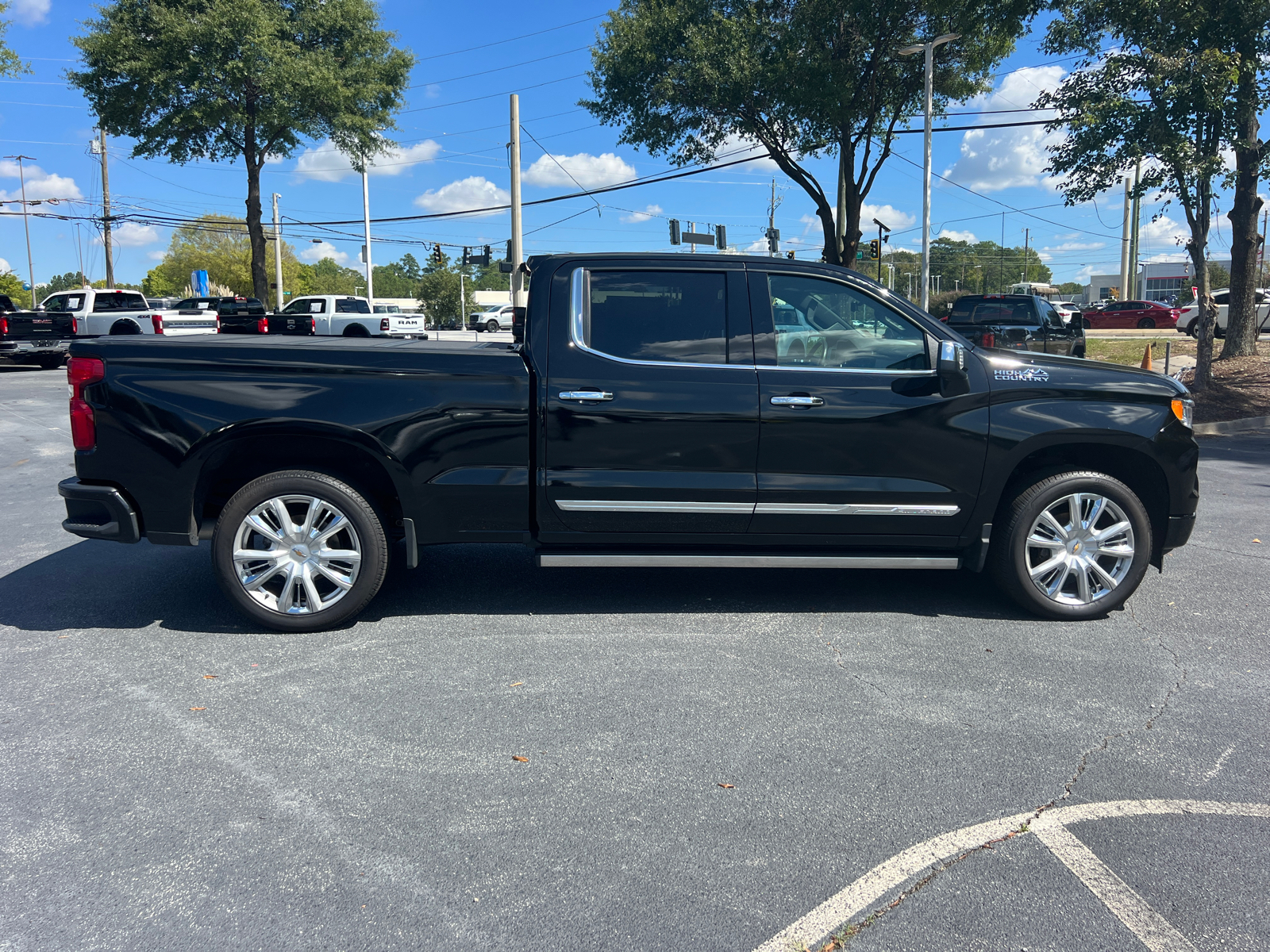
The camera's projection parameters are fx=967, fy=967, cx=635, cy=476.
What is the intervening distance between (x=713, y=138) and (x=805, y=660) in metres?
23.4

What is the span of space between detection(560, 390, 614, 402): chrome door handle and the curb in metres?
11.9

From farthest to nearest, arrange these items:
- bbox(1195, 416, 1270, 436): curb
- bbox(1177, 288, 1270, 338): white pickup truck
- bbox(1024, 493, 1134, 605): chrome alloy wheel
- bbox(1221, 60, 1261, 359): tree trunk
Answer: bbox(1177, 288, 1270, 338): white pickup truck, bbox(1221, 60, 1261, 359): tree trunk, bbox(1195, 416, 1270, 436): curb, bbox(1024, 493, 1134, 605): chrome alloy wheel

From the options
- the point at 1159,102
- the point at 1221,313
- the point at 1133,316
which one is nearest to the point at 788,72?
the point at 1159,102

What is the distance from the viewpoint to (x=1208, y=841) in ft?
9.90

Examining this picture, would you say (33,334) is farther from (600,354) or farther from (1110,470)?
(1110,470)

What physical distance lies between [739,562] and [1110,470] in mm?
2157

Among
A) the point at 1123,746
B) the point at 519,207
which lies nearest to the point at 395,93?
the point at 519,207

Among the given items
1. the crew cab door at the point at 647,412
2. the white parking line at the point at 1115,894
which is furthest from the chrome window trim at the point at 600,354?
the white parking line at the point at 1115,894

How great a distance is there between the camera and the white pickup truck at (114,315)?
86.5ft

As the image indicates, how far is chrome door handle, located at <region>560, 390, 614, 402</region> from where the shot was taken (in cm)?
478

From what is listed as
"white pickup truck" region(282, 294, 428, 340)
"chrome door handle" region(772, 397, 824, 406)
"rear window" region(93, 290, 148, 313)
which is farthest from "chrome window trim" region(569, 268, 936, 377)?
"rear window" region(93, 290, 148, 313)

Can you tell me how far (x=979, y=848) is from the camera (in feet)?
9.72

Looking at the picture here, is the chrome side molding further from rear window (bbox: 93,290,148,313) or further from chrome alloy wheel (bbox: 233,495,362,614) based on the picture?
rear window (bbox: 93,290,148,313)

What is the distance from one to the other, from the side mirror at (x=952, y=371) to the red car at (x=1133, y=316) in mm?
46789
